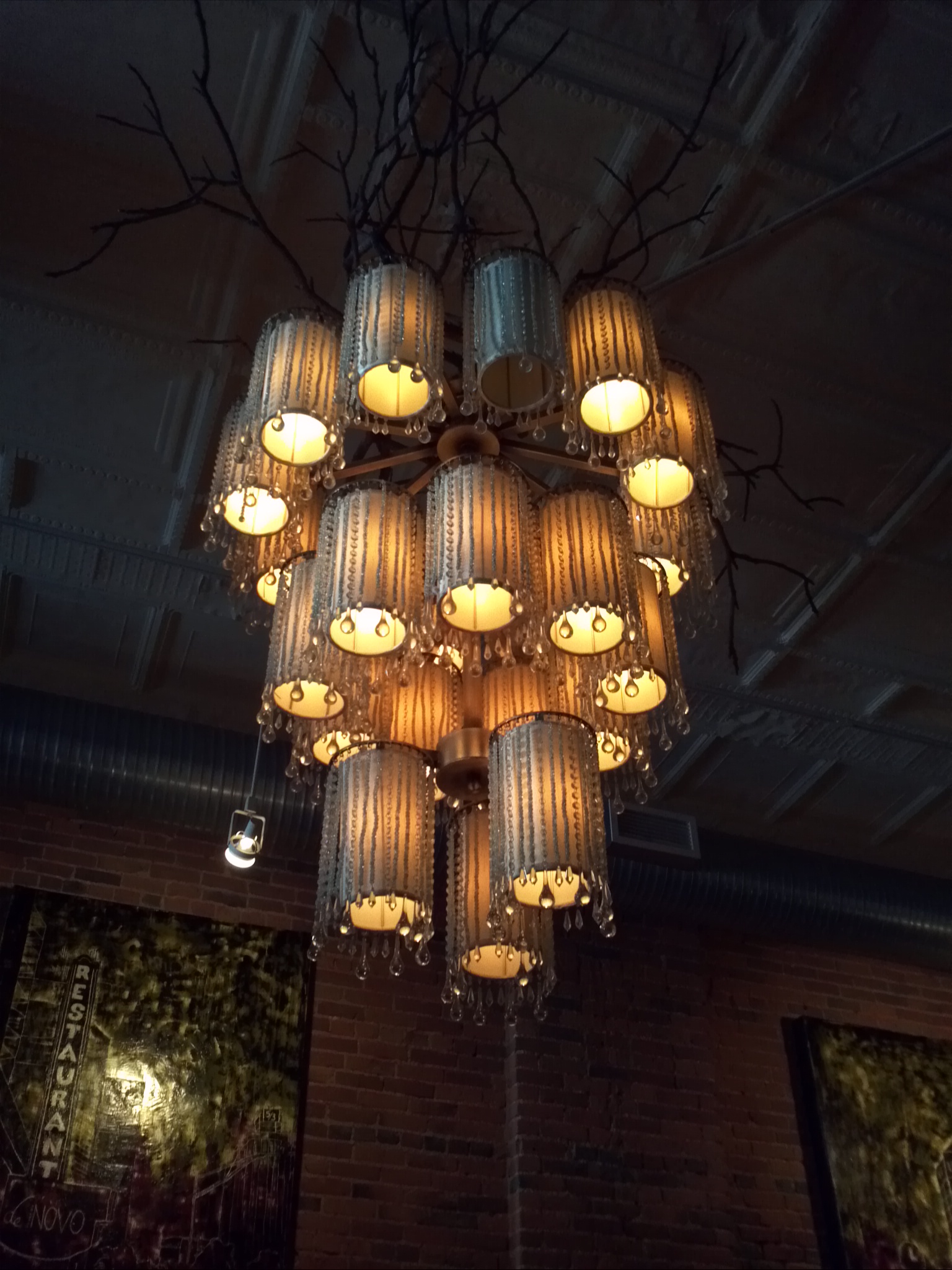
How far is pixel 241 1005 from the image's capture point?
15.6 feet

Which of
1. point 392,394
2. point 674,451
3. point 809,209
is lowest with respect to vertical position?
point 674,451

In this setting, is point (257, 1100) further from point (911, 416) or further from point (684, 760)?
point (911, 416)

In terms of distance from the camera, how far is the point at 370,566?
2.29 metres

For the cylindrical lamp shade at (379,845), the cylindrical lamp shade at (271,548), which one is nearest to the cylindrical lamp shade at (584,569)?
the cylindrical lamp shade at (379,845)

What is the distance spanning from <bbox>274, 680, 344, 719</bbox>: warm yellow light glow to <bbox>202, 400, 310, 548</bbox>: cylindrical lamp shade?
1.13ft

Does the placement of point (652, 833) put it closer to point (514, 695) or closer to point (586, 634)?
point (514, 695)

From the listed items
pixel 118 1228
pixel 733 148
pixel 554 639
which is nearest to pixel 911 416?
pixel 733 148

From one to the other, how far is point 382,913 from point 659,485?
1075mm

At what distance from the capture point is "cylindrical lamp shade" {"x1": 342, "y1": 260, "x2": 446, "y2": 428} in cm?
223

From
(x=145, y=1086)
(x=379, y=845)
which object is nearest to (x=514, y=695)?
(x=379, y=845)

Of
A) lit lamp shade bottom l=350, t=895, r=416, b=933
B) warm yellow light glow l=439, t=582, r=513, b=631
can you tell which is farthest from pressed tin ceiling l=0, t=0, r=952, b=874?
lit lamp shade bottom l=350, t=895, r=416, b=933

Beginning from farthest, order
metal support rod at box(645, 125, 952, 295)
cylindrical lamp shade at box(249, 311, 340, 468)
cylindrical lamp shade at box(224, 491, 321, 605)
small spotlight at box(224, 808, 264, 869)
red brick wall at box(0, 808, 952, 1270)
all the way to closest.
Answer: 1. red brick wall at box(0, 808, 952, 1270)
2. small spotlight at box(224, 808, 264, 869)
3. metal support rod at box(645, 125, 952, 295)
4. cylindrical lamp shade at box(224, 491, 321, 605)
5. cylindrical lamp shade at box(249, 311, 340, 468)

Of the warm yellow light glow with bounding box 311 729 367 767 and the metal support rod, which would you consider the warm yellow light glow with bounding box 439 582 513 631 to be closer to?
the warm yellow light glow with bounding box 311 729 367 767

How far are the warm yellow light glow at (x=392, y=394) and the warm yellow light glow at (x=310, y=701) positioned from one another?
1.89ft
